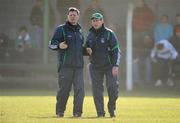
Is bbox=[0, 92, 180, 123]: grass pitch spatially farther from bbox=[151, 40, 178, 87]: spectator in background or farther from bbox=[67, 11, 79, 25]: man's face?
bbox=[151, 40, 178, 87]: spectator in background

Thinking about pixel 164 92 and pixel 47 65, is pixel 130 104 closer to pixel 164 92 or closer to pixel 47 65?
pixel 164 92

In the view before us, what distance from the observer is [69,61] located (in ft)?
46.9

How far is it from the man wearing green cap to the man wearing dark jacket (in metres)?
0.24

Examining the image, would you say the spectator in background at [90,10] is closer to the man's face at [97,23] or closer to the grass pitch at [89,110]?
the grass pitch at [89,110]

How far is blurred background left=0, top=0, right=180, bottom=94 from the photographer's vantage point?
23953 millimetres

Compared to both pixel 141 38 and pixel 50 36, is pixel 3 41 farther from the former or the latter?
pixel 141 38

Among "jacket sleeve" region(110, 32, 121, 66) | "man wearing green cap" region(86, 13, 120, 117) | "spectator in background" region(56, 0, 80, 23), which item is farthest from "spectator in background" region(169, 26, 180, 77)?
"jacket sleeve" region(110, 32, 121, 66)

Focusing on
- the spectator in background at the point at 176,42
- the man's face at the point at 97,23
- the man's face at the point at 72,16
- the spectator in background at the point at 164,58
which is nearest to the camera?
the man's face at the point at 72,16

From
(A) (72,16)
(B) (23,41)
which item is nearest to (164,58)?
(B) (23,41)

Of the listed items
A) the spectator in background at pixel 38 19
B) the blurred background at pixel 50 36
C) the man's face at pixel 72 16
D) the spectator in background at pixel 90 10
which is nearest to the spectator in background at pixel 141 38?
the blurred background at pixel 50 36

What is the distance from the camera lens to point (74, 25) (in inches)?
563

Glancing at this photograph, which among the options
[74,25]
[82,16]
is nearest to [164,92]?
[82,16]

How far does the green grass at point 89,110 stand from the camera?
531 inches

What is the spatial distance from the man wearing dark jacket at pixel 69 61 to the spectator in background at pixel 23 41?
10022 mm
